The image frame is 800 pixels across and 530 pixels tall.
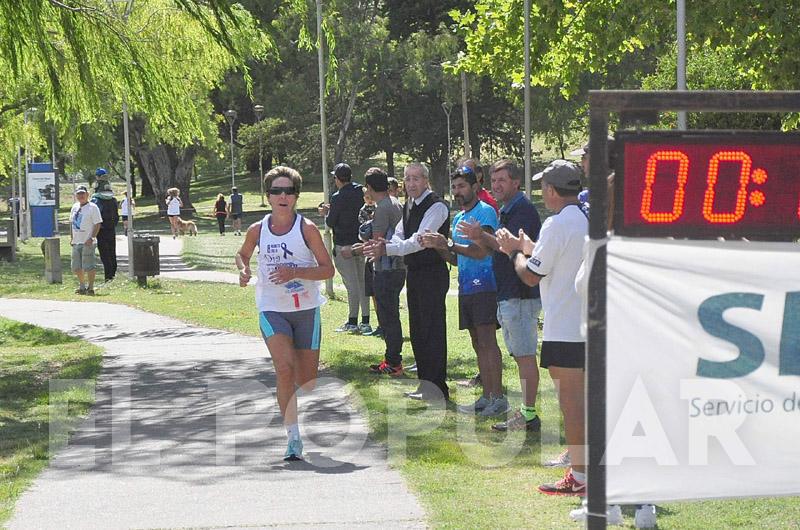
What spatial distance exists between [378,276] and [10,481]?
4.96 meters

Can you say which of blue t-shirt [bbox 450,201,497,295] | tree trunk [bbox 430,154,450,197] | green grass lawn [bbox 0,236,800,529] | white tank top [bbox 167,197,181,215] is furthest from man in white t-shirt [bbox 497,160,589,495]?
tree trunk [bbox 430,154,450,197]

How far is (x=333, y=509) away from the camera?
6930 mm

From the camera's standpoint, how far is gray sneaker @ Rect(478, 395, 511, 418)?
971cm

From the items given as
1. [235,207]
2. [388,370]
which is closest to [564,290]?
[388,370]

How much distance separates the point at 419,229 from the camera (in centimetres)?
1011

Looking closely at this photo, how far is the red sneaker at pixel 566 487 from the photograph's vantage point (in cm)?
707

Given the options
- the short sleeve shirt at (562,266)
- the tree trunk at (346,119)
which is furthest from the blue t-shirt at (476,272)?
the tree trunk at (346,119)

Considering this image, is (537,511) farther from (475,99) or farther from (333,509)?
(475,99)

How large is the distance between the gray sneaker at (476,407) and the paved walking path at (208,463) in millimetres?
803

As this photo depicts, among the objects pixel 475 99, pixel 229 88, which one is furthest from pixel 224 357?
pixel 229 88

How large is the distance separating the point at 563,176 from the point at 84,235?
51.3ft

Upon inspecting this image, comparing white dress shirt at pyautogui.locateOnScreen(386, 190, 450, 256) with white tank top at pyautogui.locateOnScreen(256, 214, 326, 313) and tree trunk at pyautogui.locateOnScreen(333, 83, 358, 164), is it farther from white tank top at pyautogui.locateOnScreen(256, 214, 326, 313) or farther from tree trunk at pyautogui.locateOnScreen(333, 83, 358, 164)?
tree trunk at pyautogui.locateOnScreen(333, 83, 358, 164)

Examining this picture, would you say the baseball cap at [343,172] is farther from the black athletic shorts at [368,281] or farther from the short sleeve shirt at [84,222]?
Result: the short sleeve shirt at [84,222]

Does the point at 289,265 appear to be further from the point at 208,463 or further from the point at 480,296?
the point at 480,296
